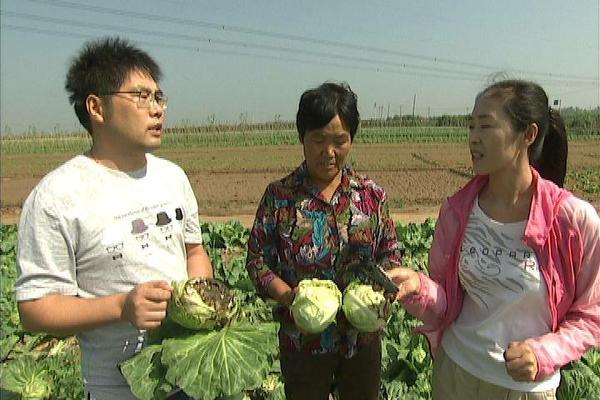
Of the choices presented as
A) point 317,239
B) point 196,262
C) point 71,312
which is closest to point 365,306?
point 317,239

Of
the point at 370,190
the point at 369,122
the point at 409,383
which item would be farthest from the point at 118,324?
the point at 369,122

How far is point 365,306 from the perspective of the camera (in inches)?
89.0

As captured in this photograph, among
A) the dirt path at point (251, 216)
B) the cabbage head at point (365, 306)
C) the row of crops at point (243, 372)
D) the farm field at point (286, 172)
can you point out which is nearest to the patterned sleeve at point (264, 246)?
the row of crops at point (243, 372)

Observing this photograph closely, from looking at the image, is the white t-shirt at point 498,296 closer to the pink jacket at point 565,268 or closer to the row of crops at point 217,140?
the pink jacket at point 565,268

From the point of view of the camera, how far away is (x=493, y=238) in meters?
2.17

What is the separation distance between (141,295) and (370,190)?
4.67 ft

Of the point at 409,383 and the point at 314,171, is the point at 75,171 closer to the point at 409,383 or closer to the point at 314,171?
the point at 314,171

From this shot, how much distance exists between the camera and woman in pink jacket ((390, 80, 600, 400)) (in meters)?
2.04

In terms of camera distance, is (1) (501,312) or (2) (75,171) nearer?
(2) (75,171)

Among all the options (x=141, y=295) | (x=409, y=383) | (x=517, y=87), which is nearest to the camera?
(x=141, y=295)

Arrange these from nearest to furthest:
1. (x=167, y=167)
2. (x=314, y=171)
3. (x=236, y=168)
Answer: (x=167, y=167) → (x=314, y=171) → (x=236, y=168)

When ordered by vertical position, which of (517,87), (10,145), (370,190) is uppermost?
(517,87)

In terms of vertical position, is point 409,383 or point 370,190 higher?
point 370,190

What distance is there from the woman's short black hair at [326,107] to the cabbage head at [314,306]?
826 mm
